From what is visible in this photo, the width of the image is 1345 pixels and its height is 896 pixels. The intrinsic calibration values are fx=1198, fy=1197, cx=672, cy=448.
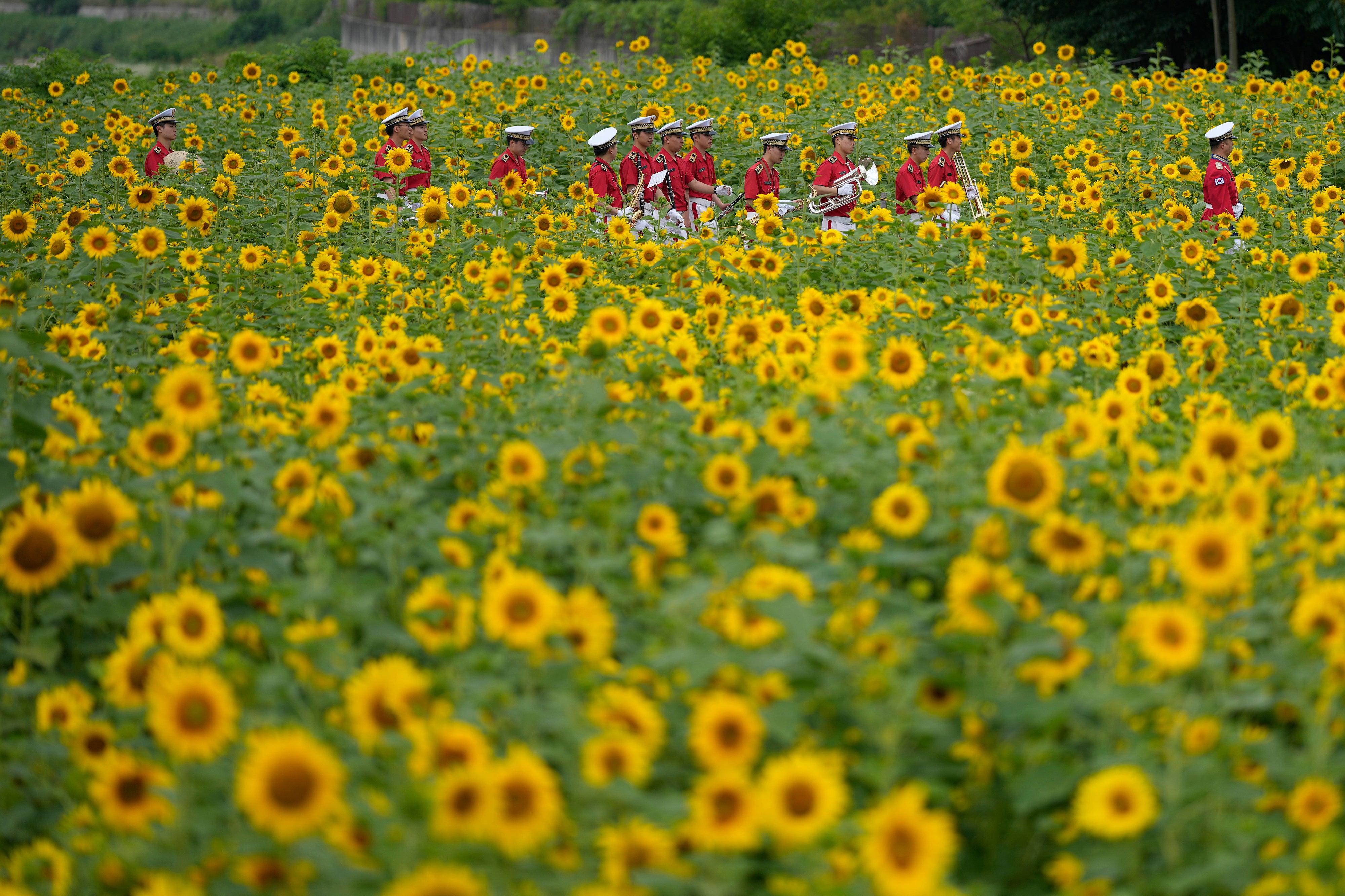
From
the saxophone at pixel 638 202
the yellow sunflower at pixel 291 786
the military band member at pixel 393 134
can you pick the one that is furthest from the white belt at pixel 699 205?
the yellow sunflower at pixel 291 786

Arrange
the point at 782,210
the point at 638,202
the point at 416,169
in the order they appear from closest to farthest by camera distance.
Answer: the point at 416,169, the point at 638,202, the point at 782,210

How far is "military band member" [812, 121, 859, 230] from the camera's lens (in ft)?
31.4

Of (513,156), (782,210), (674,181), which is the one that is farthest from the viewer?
(674,181)

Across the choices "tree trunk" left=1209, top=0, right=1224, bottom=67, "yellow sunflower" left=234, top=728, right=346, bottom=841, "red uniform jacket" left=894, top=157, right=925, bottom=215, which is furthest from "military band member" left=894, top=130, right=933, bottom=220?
"tree trunk" left=1209, top=0, right=1224, bottom=67

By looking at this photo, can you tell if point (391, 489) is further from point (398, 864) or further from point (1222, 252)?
point (1222, 252)

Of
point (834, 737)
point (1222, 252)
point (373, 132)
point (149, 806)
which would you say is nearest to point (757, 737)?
point (834, 737)

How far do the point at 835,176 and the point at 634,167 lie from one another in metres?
1.66

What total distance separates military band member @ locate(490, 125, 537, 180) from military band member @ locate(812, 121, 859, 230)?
7.88ft

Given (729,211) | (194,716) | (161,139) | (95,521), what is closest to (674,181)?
(729,211)

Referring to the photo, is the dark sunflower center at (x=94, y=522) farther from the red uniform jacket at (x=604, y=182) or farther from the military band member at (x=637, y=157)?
the military band member at (x=637, y=157)

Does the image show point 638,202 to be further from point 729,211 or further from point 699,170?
point 699,170

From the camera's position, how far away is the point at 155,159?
32.3 ft

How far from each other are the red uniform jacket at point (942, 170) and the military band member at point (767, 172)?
120 centimetres

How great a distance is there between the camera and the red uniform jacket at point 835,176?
32.1 feet
